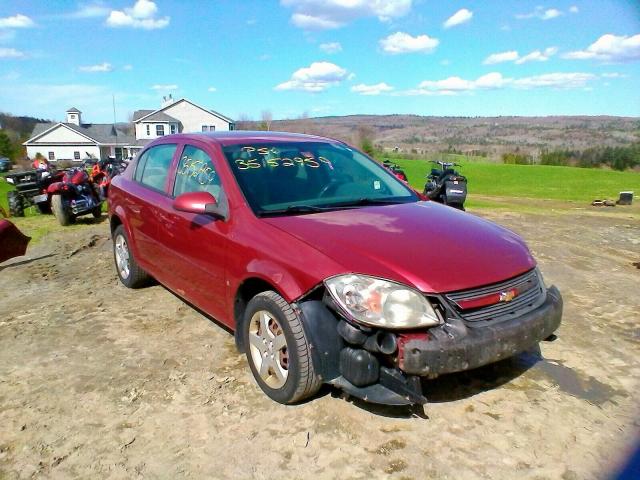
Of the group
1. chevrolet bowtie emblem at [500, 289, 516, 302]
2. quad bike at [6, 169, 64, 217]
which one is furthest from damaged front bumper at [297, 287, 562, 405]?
quad bike at [6, 169, 64, 217]

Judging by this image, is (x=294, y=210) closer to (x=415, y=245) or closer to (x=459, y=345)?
(x=415, y=245)

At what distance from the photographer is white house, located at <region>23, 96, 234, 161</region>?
5622cm

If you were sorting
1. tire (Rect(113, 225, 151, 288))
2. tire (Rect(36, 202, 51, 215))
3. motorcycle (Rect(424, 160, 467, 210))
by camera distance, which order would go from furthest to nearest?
tire (Rect(36, 202, 51, 215)), motorcycle (Rect(424, 160, 467, 210)), tire (Rect(113, 225, 151, 288))

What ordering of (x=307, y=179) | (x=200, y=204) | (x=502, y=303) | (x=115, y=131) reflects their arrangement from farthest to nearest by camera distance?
(x=115, y=131) < (x=307, y=179) < (x=200, y=204) < (x=502, y=303)

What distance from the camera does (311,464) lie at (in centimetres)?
252

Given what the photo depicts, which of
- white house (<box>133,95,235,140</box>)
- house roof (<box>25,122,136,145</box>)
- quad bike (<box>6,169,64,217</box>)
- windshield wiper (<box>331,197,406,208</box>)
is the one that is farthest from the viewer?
house roof (<box>25,122,136,145</box>)

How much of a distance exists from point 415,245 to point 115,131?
78.1 m

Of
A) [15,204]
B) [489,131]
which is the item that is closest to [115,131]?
[15,204]

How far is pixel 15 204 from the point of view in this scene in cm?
1206

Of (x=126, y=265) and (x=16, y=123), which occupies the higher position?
(x=16, y=123)

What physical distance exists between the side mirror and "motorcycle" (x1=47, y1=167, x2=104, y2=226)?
786cm

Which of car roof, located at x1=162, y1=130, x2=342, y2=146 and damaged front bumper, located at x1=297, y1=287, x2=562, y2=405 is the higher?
car roof, located at x1=162, y1=130, x2=342, y2=146

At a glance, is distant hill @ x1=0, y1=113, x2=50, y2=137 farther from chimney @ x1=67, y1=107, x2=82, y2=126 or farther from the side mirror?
the side mirror

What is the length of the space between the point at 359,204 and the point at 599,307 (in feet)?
9.32
